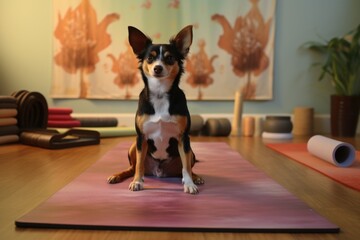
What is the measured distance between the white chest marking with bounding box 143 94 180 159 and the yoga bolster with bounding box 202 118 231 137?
6.84 ft

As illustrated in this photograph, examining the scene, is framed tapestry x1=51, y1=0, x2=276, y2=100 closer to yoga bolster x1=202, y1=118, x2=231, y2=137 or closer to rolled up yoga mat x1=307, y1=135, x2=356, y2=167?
yoga bolster x1=202, y1=118, x2=231, y2=137

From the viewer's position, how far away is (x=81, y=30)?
3.96 metres

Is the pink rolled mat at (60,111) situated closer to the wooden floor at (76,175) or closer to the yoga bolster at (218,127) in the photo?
the wooden floor at (76,175)

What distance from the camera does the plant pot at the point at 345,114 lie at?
3.74 metres

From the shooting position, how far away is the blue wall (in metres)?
3.99

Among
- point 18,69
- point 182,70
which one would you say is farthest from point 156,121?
point 18,69

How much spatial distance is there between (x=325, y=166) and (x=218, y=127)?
1.59 m

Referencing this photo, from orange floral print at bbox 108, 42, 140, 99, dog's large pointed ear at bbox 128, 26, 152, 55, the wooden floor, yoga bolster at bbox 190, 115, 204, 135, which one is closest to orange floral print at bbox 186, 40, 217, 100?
yoga bolster at bbox 190, 115, 204, 135

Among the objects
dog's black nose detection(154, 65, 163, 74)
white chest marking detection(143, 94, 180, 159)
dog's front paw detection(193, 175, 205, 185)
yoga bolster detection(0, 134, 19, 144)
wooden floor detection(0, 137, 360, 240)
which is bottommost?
wooden floor detection(0, 137, 360, 240)

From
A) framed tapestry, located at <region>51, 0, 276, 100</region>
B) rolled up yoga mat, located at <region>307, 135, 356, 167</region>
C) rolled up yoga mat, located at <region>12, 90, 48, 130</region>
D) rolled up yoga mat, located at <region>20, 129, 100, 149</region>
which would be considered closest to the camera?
rolled up yoga mat, located at <region>307, 135, 356, 167</region>

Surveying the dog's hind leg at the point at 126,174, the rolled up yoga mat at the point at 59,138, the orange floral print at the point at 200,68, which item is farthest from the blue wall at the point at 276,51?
the dog's hind leg at the point at 126,174

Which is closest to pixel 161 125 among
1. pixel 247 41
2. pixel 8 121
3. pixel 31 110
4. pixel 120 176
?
pixel 120 176

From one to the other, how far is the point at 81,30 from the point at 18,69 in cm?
80

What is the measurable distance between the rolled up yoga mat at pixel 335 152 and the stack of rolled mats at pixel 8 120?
7.52 feet
